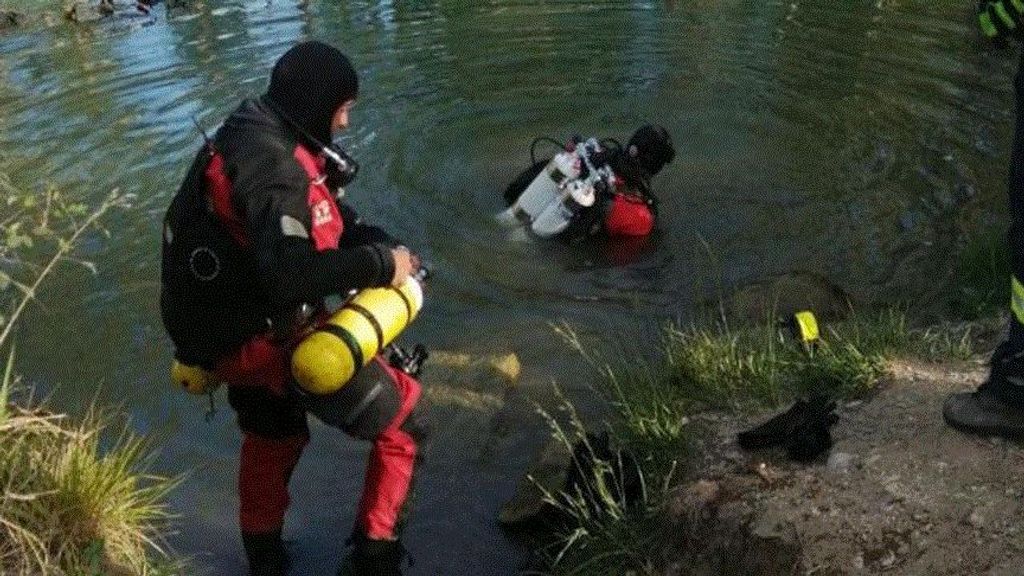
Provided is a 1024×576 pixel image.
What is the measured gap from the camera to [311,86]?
364 cm

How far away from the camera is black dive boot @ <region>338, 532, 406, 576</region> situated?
13.6ft

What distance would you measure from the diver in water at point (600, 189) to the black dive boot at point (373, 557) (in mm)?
3295

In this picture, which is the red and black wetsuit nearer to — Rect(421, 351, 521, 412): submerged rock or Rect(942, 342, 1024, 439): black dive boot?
Rect(421, 351, 521, 412): submerged rock

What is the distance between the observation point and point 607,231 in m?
7.20

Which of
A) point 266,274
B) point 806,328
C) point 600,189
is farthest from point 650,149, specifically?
point 266,274

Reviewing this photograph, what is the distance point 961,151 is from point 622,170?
3.10 meters

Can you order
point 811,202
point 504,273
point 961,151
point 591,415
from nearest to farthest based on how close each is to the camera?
point 591,415 < point 504,273 < point 811,202 < point 961,151

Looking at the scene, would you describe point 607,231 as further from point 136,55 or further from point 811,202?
point 136,55

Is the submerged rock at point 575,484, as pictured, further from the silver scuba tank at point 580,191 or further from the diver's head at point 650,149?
the diver's head at point 650,149

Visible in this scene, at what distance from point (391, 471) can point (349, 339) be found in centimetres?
76

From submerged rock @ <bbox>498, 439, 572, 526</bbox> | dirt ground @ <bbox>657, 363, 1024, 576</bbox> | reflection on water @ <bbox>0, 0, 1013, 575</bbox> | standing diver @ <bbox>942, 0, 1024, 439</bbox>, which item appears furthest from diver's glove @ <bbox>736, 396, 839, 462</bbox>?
reflection on water @ <bbox>0, 0, 1013, 575</bbox>

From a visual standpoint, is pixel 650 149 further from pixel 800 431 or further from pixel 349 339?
pixel 349 339

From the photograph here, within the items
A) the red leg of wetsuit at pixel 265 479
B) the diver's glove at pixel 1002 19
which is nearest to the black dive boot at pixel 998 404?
the diver's glove at pixel 1002 19

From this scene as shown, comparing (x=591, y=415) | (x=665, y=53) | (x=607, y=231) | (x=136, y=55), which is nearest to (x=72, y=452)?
(x=591, y=415)
